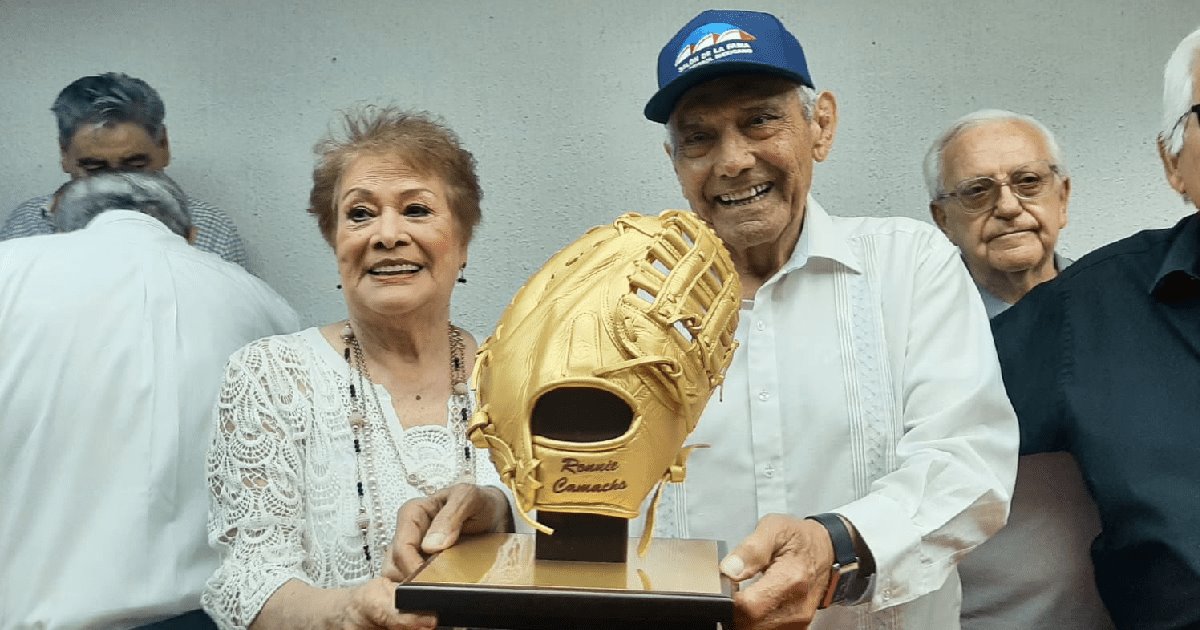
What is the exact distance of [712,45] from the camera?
141 cm

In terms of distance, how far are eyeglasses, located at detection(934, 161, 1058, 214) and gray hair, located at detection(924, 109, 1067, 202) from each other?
0.21ft

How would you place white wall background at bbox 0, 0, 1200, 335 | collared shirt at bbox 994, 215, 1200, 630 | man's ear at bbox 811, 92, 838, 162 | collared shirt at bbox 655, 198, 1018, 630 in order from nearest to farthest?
1. collared shirt at bbox 655, 198, 1018, 630
2. collared shirt at bbox 994, 215, 1200, 630
3. man's ear at bbox 811, 92, 838, 162
4. white wall background at bbox 0, 0, 1200, 335

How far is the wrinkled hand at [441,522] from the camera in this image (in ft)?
3.68

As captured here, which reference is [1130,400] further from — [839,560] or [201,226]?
[201,226]

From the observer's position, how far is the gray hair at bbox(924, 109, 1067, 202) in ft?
7.56

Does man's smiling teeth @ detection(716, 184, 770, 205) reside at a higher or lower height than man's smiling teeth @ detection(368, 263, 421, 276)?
higher

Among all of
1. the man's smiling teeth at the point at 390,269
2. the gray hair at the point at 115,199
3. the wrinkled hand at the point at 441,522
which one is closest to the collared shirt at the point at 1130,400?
the wrinkled hand at the point at 441,522

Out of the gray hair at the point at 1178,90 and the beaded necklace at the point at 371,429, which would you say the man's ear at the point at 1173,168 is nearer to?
the gray hair at the point at 1178,90

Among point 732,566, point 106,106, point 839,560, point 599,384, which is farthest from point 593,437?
point 106,106

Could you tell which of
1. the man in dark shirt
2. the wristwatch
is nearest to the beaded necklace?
the wristwatch

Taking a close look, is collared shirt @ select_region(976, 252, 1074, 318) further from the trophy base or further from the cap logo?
the trophy base

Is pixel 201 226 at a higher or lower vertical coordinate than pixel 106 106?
lower

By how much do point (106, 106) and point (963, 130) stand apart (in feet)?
6.35

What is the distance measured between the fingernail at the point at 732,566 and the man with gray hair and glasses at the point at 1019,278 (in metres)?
0.92
